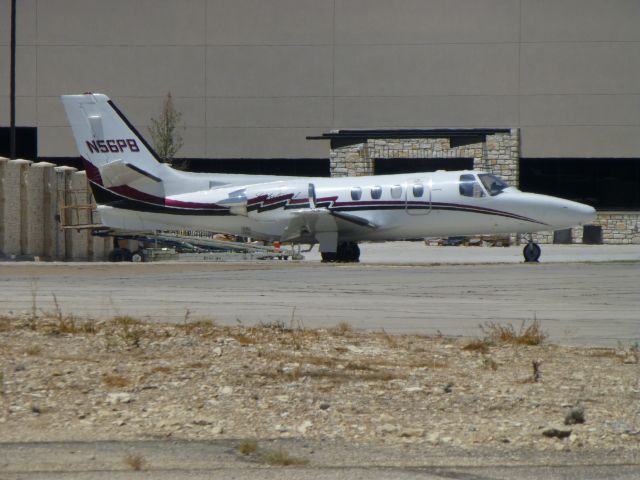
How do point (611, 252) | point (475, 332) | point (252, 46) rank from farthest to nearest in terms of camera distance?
point (252, 46)
point (611, 252)
point (475, 332)

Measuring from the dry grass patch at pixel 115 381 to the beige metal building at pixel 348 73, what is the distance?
38934mm

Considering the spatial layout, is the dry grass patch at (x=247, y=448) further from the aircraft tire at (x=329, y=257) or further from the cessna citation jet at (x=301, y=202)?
the aircraft tire at (x=329, y=257)

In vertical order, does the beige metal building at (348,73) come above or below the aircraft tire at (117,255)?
above

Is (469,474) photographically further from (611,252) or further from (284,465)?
(611,252)

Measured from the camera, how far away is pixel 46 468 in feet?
24.6

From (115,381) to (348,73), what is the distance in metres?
40.0

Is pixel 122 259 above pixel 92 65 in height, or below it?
below

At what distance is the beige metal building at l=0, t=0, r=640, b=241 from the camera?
47.1m

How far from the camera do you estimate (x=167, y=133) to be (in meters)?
47.1

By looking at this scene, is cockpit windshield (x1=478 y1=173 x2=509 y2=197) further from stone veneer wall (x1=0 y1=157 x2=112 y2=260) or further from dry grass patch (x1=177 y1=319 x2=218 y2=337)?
dry grass patch (x1=177 y1=319 x2=218 y2=337)

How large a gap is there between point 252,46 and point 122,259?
1747 cm

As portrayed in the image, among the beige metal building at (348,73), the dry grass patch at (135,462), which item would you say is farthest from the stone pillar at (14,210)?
the dry grass patch at (135,462)

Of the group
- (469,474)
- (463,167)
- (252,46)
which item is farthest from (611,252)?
(469,474)

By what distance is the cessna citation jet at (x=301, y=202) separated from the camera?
29.4 metres
